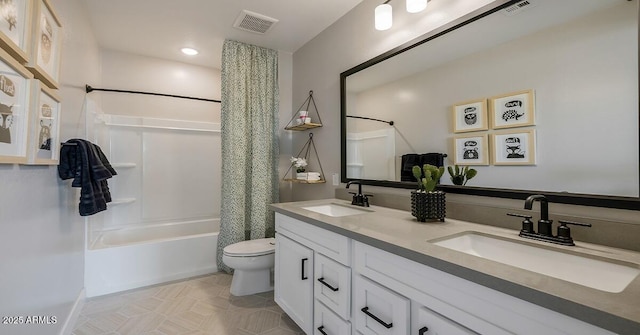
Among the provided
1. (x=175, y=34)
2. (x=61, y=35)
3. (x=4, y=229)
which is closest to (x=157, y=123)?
(x=175, y=34)

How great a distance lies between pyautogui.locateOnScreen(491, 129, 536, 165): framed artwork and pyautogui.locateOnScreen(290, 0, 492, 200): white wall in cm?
69

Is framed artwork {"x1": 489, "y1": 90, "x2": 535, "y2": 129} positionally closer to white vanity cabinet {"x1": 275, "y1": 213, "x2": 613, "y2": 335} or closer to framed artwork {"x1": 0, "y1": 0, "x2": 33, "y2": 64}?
white vanity cabinet {"x1": 275, "y1": 213, "x2": 613, "y2": 335}

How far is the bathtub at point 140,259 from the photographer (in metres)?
2.34

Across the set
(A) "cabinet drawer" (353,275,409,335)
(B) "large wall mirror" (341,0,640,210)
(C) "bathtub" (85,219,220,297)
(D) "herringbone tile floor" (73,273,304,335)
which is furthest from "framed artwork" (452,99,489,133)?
(C) "bathtub" (85,219,220,297)

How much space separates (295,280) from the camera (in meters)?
1.70

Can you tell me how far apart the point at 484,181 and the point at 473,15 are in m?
0.83

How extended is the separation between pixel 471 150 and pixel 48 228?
87.3 inches

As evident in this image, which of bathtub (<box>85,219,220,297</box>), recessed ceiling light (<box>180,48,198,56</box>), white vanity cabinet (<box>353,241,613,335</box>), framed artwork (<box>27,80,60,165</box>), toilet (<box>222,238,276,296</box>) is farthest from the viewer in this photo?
recessed ceiling light (<box>180,48,198,56</box>)

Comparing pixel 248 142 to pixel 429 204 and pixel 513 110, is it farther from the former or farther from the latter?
pixel 513 110

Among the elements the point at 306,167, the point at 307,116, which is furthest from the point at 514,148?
the point at 306,167

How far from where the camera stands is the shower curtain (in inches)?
105

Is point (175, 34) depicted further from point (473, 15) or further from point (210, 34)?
point (473, 15)

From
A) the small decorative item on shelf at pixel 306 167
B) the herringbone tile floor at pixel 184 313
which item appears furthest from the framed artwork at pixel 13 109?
the small decorative item on shelf at pixel 306 167

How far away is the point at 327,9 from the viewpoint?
2205mm
